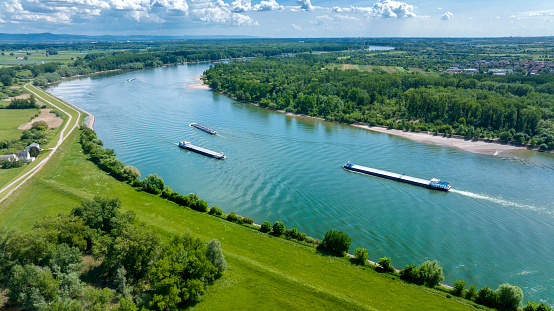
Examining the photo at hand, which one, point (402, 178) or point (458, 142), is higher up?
point (458, 142)

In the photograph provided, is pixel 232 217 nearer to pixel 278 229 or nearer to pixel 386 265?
pixel 278 229

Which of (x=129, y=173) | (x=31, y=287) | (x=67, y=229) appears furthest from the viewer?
(x=129, y=173)

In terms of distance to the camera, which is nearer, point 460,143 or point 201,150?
point 201,150

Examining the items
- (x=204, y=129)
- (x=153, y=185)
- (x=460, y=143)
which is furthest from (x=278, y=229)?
(x=460, y=143)

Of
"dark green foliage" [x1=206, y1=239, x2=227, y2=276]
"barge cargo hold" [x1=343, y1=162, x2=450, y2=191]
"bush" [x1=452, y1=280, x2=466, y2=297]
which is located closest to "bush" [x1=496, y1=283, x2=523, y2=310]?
"bush" [x1=452, y1=280, x2=466, y2=297]

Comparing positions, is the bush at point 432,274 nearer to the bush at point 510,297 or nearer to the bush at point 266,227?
the bush at point 510,297

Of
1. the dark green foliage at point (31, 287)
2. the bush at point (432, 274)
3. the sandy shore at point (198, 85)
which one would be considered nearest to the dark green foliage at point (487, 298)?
the bush at point (432, 274)

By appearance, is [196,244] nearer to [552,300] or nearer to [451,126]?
[552,300]
